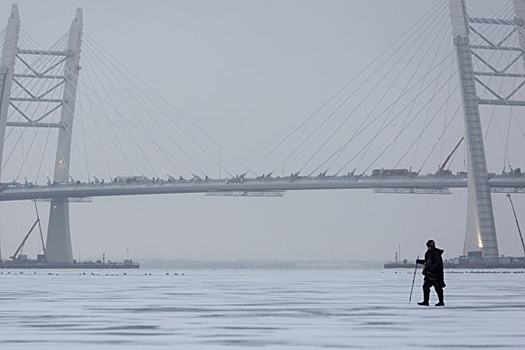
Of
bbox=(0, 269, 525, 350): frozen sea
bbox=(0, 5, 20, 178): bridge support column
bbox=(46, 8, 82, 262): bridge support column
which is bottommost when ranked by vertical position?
bbox=(0, 269, 525, 350): frozen sea

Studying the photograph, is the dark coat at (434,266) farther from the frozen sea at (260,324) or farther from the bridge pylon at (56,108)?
the bridge pylon at (56,108)

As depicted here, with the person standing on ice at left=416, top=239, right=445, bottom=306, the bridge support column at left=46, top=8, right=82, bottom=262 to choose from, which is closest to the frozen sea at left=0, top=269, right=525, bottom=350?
the person standing on ice at left=416, top=239, right=445, bottom=306

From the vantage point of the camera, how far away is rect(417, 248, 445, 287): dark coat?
1062 inches

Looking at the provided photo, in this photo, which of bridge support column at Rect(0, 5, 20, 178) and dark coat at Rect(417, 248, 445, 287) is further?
bridge support column at Rect(0, 5, 20, 178)

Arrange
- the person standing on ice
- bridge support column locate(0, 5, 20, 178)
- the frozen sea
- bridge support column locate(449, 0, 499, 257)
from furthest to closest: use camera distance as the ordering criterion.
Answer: bridge support column locate(0, 5, 20, 178), bridge support column locate(449, 0, 499, 257), the person standing on ice, the frozen sea

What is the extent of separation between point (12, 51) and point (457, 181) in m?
44.2

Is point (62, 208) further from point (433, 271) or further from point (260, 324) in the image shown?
point (260, 324)

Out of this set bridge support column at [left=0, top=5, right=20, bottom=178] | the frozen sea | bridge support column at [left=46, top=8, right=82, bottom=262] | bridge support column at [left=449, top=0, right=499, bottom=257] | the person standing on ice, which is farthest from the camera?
bridge support column at [left=0, top=5, right=20, bottom=178]

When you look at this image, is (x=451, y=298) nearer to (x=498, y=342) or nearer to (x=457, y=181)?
(x=498, y=342)

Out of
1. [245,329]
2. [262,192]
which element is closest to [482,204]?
[262,192]

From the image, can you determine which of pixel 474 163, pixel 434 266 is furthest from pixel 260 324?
pixel 474 163

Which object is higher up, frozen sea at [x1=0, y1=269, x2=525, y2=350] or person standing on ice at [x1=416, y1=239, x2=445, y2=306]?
person standing on ice at [x1=416, y1=239, x2=445, y2=306]

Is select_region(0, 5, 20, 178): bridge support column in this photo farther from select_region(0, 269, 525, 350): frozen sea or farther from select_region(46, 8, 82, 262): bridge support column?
select_region(0, 269, 525, 350): frozen sea

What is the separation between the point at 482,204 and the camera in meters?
99.6
